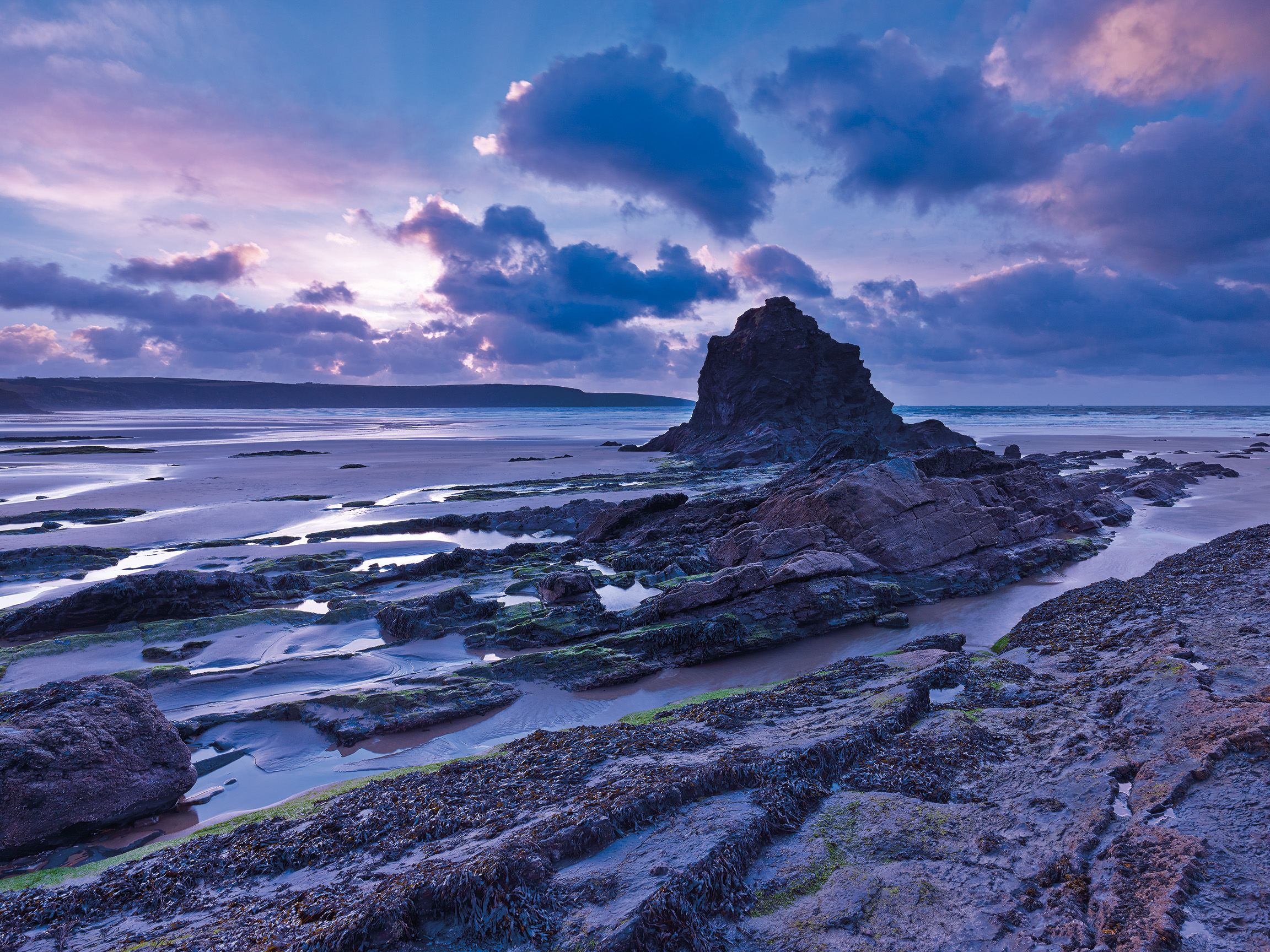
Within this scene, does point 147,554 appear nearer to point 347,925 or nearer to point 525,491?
point 525,491

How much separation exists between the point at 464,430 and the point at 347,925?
96.6 metres

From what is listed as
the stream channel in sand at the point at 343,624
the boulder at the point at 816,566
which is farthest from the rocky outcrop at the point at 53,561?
the boulder at the point at 816,566

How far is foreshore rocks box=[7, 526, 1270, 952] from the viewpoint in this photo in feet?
12.2

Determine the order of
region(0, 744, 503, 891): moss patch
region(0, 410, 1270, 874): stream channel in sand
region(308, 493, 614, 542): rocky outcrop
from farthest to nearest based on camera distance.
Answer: region(308, 493, 614, 542): rocky outcrop, region(0, 410, 1270, 874): stream channel in sand, region(0, 744, 503, 891): moss patch

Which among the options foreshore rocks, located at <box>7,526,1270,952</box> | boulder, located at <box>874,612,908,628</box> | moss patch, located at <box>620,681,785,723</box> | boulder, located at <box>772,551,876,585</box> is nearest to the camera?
foreshore rocks, located at <box>7,526,1270,952</box>

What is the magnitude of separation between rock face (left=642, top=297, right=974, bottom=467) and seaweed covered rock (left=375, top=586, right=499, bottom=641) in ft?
119

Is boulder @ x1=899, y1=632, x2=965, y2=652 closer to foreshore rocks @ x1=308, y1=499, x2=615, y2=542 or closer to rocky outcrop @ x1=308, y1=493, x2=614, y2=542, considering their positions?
rocky outcrop @ x1=308, y1=493, x2=614, y2=542

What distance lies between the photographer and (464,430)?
96.2 metres

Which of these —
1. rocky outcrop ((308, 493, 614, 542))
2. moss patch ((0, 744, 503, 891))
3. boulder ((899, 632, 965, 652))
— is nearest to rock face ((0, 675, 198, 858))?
moss patch ((0, 744, 503, 891))

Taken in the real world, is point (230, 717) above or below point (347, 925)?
below

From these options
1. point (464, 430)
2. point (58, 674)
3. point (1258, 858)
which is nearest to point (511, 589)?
point (58, 674)

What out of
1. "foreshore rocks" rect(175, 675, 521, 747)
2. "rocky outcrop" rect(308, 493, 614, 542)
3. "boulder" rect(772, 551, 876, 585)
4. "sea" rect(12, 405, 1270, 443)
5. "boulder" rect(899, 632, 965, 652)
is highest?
"sea" rect(12, 405, 1270, 443)

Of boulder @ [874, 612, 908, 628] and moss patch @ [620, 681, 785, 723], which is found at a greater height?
boulder @ [874, 612, 908, 628]

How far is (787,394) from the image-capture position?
175 feet
